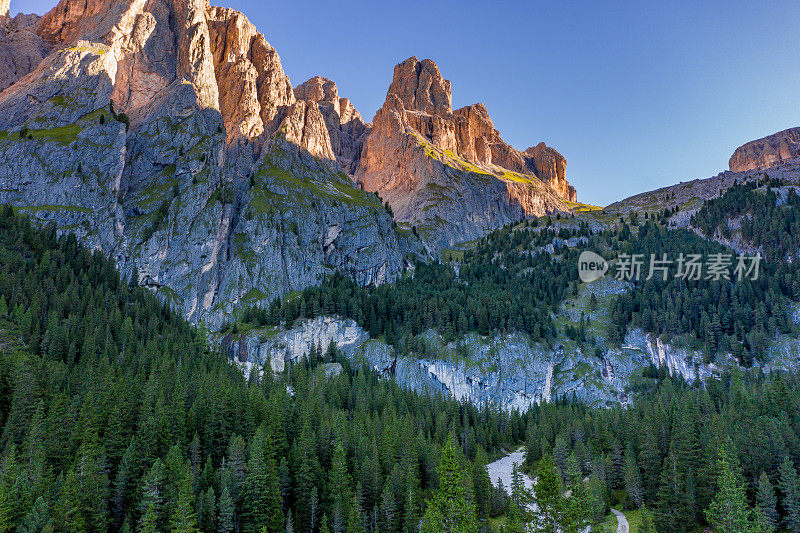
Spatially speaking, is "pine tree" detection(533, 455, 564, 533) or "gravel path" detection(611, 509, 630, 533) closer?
"pine tree" detection(533, 455, 564, 533)

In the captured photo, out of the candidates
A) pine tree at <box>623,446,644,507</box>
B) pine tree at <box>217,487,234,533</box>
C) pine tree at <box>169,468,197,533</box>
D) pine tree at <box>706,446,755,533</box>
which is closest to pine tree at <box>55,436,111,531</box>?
pine tree at <box>169,468,197,533</box>

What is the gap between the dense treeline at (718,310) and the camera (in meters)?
154

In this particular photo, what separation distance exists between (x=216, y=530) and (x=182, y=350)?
63.3m

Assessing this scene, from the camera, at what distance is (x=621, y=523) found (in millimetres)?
67812

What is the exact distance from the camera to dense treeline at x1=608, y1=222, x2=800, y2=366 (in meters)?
154

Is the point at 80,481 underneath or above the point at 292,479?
above

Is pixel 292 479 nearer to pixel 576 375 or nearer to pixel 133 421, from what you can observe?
pixel 133 421

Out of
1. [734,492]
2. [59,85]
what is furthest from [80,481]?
[59,85]

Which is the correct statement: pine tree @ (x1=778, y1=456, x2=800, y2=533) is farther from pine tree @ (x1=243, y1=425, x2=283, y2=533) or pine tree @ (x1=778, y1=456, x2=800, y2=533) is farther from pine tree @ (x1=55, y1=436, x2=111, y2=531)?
pine tree @ (x1=55, y1=436, x2=111, y2=531)

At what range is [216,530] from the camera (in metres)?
55.9

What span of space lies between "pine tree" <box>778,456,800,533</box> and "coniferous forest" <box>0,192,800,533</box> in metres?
0.28

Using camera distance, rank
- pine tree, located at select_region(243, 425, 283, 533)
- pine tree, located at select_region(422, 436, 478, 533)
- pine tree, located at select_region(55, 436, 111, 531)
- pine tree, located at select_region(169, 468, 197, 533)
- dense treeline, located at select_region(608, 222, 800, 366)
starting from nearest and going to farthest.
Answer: pine tree, located at select_region(422, 436, 478, 533)
pine tree, located at select_region(169, 468, 197, 533)
pine tree, located at select_region(55, 436, 111, 531)
pine tree, located at select_region(243, 425, 283, 533)
dense treeline, located at select_region(608, 222, 800, 366)

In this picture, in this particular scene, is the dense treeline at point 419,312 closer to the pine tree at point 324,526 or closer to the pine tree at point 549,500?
the pine tree at point 324,526
